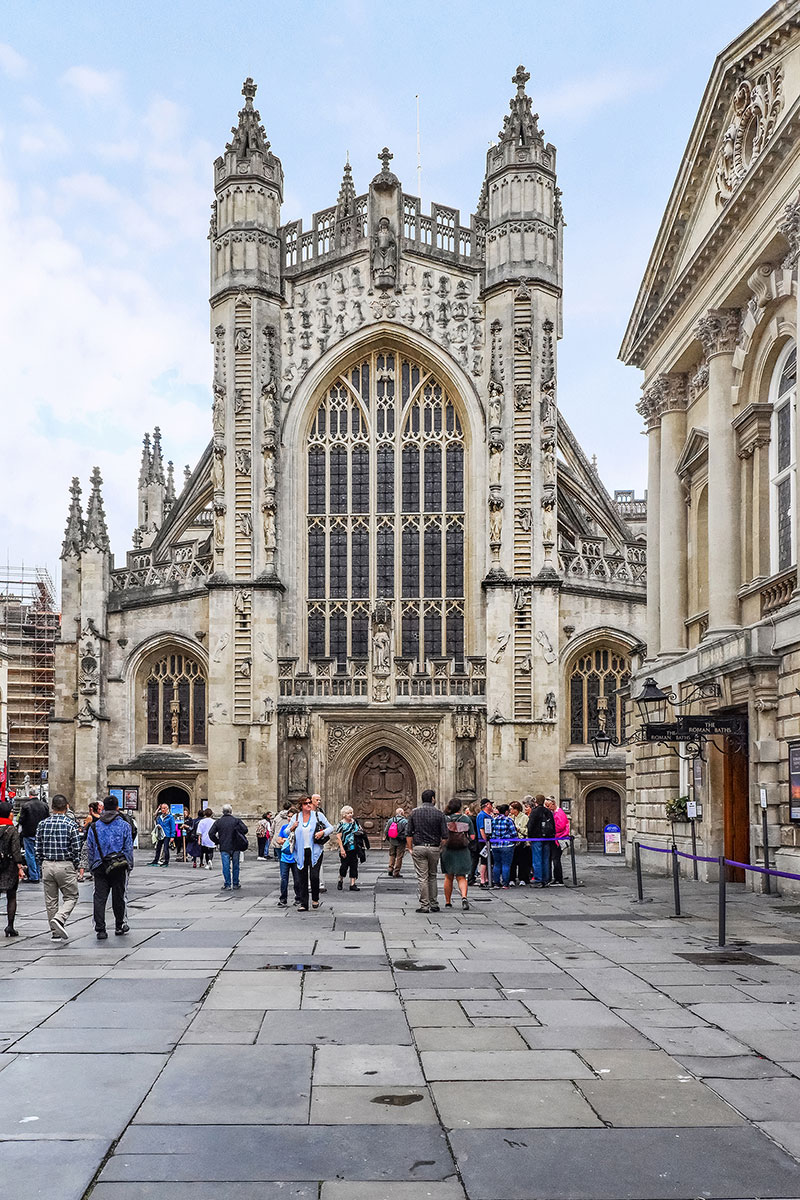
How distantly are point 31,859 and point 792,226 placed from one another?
15.2 metres

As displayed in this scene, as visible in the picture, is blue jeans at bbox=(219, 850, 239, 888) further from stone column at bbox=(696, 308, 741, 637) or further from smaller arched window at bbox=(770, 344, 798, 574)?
smaller arched window at bbox=(770, 344, 798, 574)

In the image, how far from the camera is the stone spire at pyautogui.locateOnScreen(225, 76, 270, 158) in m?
36.7

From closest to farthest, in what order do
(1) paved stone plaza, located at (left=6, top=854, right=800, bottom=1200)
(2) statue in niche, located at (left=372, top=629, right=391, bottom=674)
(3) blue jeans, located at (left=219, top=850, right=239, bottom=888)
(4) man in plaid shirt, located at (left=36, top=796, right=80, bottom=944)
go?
(1) paved stone plaza, located at (left=6, top=854, right=800, bottom=1200), (4) man in plaid shirt, located at (left=36, top=796, right=80, bottom=944), (3) blue jeans, located at (left=219, top=850, right=239, bottom=888), (2) statue in niche, located at (left=372, top=629, right=391, bottom=674)

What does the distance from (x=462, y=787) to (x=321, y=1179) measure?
29313mm

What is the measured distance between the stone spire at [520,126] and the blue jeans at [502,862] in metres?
23.0

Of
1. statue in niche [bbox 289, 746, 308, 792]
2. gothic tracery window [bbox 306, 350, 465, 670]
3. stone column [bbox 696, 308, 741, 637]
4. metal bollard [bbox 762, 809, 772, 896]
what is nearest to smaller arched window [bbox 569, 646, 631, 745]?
gothic tracery window [bbox 306, 350, 465, 670]

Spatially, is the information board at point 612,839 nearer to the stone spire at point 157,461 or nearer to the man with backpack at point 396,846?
the man with backpack at point 396,846

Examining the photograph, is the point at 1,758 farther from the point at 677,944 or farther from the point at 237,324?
the point at 677,944

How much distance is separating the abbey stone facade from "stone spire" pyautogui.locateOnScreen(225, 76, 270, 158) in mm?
66

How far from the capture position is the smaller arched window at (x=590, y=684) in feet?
116

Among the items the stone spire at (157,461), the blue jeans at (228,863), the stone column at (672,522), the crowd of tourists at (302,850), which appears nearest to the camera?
the crowd of tourists at (302,850)

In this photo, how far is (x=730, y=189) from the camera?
19844 millimetres

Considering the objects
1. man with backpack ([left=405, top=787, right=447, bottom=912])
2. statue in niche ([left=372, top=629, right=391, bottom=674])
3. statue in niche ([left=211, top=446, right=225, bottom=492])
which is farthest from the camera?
statue in niche ([left=211, top=446, right=225, bottom=492])

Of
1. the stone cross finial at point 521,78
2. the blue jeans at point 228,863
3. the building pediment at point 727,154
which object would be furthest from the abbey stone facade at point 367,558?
the blue jeans at point 228,863
